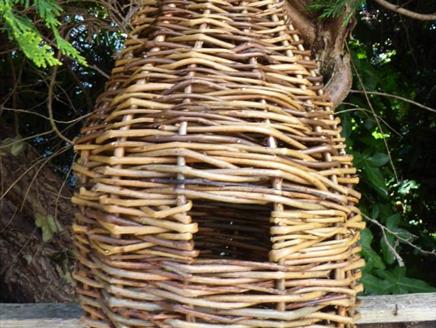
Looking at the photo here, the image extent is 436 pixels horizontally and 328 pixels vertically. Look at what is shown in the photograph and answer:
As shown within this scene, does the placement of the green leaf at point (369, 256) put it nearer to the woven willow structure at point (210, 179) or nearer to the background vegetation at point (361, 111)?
the background vegetation at point (361, 111)

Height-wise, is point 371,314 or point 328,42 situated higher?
point 328,42

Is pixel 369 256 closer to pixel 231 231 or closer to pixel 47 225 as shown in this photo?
pixel 231 231

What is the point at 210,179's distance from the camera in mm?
550

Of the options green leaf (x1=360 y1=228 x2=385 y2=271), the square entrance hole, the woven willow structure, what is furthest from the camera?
green leaf (x1=360 y1=228 x2=385 y2=271)

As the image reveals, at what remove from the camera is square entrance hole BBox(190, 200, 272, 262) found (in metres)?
0.88

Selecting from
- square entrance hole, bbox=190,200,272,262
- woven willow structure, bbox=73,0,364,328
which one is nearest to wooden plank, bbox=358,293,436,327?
square entrance hole, bbox=190,200,272,262

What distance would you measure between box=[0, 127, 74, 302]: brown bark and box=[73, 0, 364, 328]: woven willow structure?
63cm

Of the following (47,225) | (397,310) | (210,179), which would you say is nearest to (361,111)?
(397,310)

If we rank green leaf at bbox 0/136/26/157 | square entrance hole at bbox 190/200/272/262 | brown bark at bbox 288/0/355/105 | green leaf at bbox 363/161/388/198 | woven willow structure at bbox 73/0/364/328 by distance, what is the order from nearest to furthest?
woven willow structure at bbox 73/0/364/328 → square entrance hole at bbox 190/200/272/262 → brown bark at bbox 288/0/355/105 → green leaf at bbox 0/136/26/157 → green leaf at bbox 363/161/388/198

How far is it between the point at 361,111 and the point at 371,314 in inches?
30.0

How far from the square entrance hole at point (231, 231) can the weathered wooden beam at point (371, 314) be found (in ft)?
0.74

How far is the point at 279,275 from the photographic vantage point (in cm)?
55

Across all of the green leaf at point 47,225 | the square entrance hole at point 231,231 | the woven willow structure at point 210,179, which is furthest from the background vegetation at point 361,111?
the square entrance hole at point 231,231

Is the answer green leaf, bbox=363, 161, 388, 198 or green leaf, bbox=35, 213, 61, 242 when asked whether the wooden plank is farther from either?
green leaf, bbox=35, 213, 61, 242
